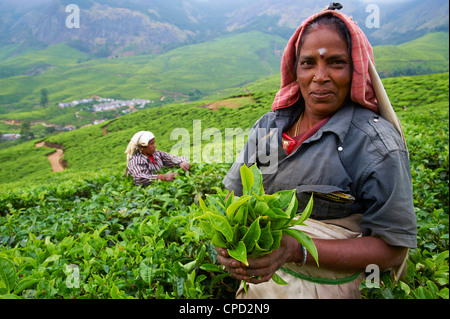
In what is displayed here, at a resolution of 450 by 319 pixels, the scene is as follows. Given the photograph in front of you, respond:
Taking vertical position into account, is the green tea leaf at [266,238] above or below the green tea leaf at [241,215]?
below

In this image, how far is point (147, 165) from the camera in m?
4.61

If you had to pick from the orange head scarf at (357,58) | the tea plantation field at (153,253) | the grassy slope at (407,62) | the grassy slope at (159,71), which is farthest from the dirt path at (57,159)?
the grassy slope at (407,62)

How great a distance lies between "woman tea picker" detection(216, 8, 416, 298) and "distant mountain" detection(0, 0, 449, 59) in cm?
11383

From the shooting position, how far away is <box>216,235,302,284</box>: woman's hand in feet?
3.40

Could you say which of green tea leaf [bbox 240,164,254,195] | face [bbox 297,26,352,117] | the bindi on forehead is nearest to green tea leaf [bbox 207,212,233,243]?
green tea leaf [bbox 240,164,254,195]

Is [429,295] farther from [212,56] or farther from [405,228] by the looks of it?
[212,56]

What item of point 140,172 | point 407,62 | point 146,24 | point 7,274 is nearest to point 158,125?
point 140,172

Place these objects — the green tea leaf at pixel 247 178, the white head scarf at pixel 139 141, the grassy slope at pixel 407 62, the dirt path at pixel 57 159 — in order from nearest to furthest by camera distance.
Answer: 1. the green tea leaf at pixel 247 178
2. the white head scarf at pixel 139 141
3. the dirt path at pixel 57 159
4. the grassy slope at pixel 407 62

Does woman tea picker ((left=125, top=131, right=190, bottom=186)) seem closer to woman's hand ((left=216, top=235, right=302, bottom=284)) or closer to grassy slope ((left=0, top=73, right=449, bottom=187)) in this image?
woman's hand ((left=216, top=235, right=302, bottom=284))

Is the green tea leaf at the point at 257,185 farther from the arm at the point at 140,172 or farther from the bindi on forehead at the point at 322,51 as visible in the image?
the arm at the point at 140,172

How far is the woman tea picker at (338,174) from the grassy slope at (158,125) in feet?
52.1

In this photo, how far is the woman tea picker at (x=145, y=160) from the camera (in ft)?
14.1
